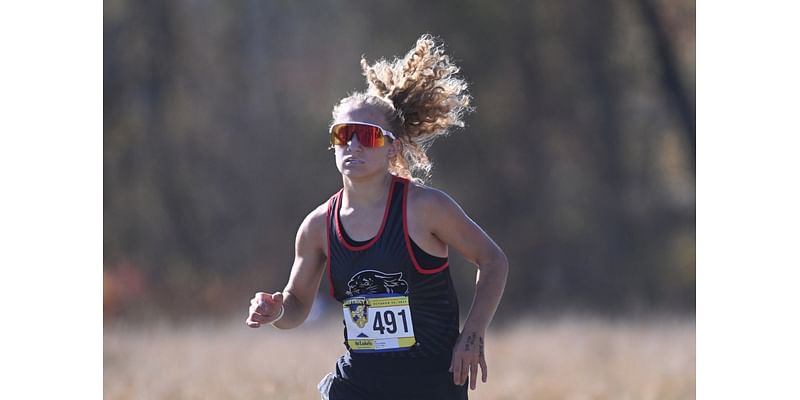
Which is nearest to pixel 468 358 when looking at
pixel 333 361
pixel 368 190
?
pixel 368 190

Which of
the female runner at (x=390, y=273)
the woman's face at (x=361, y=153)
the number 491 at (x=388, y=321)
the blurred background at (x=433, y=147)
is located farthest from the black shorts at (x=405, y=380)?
the blurred background at (x=433, y=147)

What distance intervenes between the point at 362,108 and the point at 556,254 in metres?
9.71

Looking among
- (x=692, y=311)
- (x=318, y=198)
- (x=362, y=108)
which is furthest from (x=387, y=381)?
(x=318, y=198)

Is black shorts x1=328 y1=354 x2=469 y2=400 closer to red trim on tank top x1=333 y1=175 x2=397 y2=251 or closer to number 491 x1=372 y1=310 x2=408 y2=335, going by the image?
number 491 x1=372 y1=310 x2=408 y2=335

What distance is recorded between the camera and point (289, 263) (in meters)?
12.9

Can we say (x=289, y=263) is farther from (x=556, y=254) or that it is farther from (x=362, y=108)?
(x=362, y=108)

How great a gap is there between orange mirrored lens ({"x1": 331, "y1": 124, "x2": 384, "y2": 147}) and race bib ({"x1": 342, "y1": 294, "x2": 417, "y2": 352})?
0.52 m

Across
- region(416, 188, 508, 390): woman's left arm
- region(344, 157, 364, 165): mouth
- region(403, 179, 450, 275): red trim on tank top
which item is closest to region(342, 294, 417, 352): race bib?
region(403, 179, 450, 275): red trim on tank top

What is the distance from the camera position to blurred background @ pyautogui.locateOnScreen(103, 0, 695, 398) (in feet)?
41.5

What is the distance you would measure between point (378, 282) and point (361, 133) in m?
0.51

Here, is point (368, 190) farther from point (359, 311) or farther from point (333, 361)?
point (333, 361)

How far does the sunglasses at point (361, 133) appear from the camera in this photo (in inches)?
141

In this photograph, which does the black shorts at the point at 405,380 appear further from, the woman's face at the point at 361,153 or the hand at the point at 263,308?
the woman's face at the point at 361,153

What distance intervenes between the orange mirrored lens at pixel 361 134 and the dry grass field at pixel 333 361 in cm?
263
